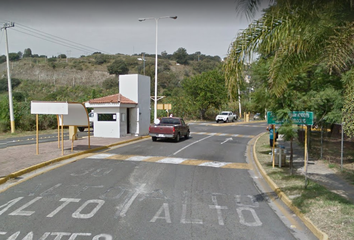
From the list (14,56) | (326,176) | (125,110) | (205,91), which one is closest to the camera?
(326,176)

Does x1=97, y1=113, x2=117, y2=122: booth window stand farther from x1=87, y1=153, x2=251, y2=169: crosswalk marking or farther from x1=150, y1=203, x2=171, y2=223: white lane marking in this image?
x1=150, y1=203, x2=171, y2=223: white lane marking

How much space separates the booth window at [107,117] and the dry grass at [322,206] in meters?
14.0

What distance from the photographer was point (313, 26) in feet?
23.5

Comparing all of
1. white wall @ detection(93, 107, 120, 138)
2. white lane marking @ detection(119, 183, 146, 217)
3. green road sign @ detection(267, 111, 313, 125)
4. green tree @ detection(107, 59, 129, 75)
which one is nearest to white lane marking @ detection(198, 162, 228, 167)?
green road sign @ detection(267, 111, 313, 125)

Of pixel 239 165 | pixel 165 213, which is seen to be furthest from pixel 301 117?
pixel 165 213

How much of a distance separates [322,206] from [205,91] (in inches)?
1835

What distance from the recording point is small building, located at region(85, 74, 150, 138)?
21.9 metres

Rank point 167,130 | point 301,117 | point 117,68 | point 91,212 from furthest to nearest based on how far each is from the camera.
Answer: point 117,68 < point 167,130 < point 301,117 < point 91,212

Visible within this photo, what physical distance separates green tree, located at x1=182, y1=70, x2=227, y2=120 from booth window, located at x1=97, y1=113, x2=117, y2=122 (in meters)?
30.9

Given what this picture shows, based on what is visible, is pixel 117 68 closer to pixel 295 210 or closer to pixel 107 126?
pixel 107 126

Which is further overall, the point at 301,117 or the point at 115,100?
the point at 115,100

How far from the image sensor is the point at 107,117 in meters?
22.3

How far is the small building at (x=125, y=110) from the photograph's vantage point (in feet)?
71.9

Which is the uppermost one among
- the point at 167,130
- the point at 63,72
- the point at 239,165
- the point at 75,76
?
the point at 63,72
